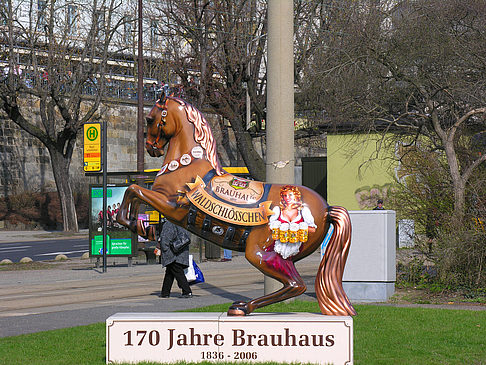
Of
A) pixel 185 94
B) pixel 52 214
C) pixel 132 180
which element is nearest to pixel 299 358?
pixel 132 180

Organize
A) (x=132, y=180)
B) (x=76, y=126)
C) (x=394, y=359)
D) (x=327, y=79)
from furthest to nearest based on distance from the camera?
(x=76, y=126), (x=132, y=180), (x=327, y=79), (x=394, y=359)

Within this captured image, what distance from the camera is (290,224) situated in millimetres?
7773

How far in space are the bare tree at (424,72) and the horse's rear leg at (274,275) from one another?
8.12m

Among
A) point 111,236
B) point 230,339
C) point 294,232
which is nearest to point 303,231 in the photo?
point 294,232

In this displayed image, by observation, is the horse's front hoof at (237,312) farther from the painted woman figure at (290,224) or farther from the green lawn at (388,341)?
the green lawn at (388,341)

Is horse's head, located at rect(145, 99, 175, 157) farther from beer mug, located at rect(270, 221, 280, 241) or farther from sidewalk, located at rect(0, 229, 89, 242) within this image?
sidewalk, located at rect(0, 229, 89, 242)

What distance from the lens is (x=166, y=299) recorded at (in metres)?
14.7

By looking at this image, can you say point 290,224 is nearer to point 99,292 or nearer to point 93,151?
point 99,292

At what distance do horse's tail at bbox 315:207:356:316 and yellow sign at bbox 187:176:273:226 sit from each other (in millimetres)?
663

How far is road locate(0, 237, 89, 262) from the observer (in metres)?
27.5

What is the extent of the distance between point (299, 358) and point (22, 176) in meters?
40.8

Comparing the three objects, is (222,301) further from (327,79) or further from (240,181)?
(327,79)

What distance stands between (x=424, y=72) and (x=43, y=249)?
61.8ft

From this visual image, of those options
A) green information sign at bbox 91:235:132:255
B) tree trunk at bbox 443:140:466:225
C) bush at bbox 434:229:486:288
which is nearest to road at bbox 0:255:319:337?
green information sign at bbox 91:235:132:255
